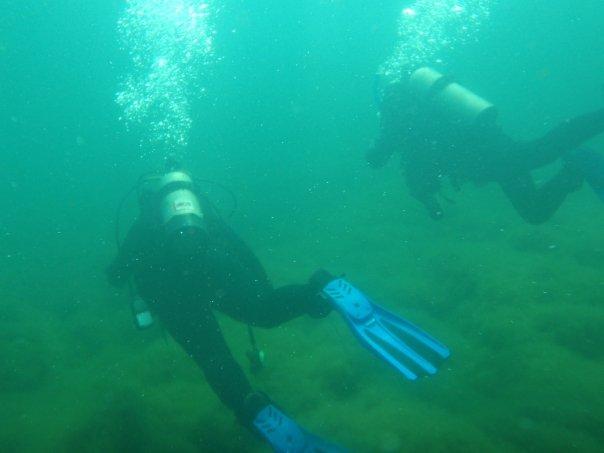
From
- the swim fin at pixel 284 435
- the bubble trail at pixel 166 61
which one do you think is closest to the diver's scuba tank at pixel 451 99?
the swim fin at pixel 284 435

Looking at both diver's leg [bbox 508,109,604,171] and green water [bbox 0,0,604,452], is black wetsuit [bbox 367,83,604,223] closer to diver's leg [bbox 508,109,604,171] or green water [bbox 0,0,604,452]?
diver's leg [bbox 508,109,604,171]

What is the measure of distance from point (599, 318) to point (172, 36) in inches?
952

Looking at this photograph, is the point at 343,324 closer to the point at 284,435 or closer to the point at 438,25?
the point at 284,435

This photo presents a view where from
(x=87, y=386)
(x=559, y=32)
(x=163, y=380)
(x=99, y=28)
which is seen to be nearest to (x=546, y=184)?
(x=163, y=380)

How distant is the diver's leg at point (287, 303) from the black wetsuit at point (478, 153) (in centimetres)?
226

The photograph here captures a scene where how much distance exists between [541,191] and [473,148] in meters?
0.89

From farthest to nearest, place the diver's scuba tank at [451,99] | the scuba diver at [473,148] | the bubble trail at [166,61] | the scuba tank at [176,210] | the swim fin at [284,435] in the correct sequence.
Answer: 1. the bubble trail at [166,61]
2. the diver's scuba tank at [451,99]
3. the scuba diver at [473,148]
4. the scuba tank at [176,210]
5. the swim fin at [284,435]

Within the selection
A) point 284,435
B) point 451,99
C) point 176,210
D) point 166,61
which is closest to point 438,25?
point 166,61

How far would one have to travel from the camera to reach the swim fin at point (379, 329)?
8.63 ft

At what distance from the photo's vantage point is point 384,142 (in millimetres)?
4973

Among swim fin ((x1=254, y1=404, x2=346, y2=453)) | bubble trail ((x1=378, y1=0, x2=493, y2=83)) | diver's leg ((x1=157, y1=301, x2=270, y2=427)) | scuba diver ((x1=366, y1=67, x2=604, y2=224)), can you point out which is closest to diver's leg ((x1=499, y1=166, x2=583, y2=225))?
scuba diver ((x1=366, y1=67, x2=604, y2=224))

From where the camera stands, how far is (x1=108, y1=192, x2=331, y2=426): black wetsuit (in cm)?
287

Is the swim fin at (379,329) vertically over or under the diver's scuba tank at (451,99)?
under

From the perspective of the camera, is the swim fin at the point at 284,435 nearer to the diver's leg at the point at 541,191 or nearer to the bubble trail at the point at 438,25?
the diver's leg at the point at 541,191
